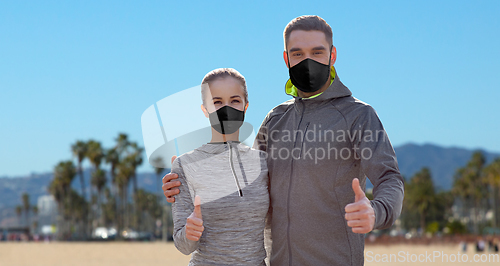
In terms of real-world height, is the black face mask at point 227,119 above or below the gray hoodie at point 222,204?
above

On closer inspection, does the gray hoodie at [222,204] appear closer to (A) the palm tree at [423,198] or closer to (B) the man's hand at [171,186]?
(B) the man's hand at [171,186]

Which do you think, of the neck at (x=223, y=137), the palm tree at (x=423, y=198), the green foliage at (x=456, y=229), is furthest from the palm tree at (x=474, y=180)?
the neck at (x=223, y=137)

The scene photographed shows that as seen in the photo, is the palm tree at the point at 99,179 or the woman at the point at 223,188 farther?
the palm tree at the point at 99,179

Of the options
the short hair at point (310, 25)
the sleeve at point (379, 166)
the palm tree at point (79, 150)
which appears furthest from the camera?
the palm tree at point (79, 150)

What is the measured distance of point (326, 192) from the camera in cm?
351

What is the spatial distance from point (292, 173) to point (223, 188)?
20.3 inches

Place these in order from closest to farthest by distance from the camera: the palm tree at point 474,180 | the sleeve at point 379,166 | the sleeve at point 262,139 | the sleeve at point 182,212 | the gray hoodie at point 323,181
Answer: the sleeve at point 379,166 → the sleeve at point 182,212 → the gray hoodie at point 323,181 → the sleeve at point 262,139 → the palm tree at point 474,180

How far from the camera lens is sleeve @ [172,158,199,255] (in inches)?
126

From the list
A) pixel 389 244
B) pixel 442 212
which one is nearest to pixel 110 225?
pixel 442 212

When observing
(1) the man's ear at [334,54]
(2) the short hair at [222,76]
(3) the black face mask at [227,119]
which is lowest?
(3) the black face mask at [227,119]

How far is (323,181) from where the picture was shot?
3.52m

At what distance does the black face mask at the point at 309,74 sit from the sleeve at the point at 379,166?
1.22ft

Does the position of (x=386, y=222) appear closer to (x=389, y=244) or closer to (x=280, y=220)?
(x=280, y=220)

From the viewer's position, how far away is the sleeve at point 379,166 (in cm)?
292
